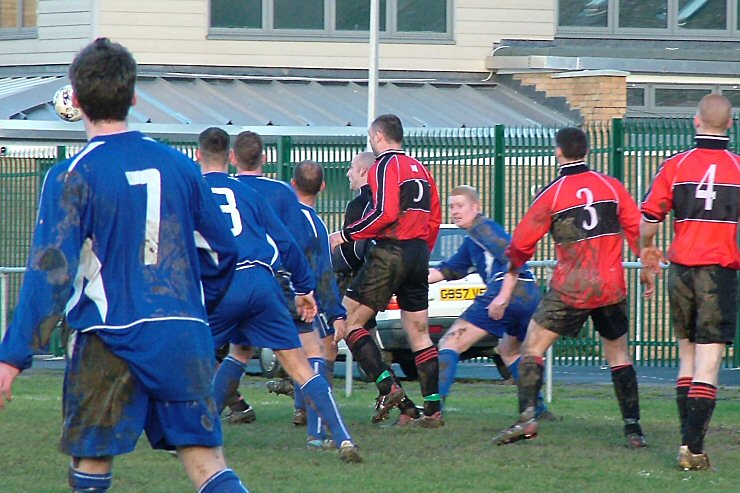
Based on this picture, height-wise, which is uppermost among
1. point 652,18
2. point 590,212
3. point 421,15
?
point 652,18

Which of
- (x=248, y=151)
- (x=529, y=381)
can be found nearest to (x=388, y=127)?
(x=248, y=151)

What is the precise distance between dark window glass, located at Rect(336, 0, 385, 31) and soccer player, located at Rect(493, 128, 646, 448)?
51.9 ft

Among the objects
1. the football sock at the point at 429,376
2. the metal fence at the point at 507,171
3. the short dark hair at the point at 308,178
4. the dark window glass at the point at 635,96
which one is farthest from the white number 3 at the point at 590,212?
the dark window glass at the point at 635,96

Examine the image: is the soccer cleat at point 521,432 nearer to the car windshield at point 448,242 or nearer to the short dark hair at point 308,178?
the short dark hair at point 308,178

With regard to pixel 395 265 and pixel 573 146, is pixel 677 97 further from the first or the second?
pixel 573 146

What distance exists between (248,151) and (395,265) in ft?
5.05

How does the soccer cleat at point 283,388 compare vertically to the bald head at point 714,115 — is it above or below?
below

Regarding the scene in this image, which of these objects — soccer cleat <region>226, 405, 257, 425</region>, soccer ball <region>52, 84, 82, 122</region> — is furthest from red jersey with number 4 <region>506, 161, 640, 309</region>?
soccer ball <region>52, 84, 82, 122</region>

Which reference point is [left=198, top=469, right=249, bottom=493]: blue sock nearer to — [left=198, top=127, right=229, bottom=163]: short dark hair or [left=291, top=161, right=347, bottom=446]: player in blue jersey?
[left=198, top=127, right=229, bottom=163]: short dark hair

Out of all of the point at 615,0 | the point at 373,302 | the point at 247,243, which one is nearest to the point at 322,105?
the point at 615,0

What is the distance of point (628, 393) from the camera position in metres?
9.11

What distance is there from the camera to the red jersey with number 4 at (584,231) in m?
8.87

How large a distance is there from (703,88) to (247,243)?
1817 cm

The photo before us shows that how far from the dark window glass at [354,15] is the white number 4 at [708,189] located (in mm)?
16751
